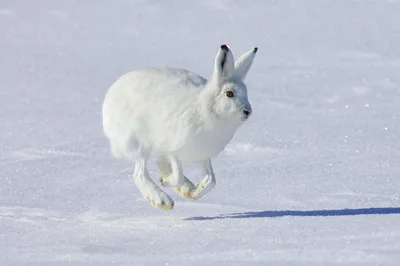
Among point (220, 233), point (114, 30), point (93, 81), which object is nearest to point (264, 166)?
point (220, 233)

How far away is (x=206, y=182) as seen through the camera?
22.7 feet

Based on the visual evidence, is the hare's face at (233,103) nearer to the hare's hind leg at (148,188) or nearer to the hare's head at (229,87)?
the hare's head at (229,87)

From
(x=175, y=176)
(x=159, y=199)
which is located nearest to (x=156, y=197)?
(x=159, y=199)

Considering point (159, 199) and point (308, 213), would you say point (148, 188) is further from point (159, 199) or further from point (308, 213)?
point (308, 213)

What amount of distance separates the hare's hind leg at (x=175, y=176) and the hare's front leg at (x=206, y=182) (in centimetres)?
9

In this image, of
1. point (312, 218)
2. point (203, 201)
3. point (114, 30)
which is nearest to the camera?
point (312, 218)

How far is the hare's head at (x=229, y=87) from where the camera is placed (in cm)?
661

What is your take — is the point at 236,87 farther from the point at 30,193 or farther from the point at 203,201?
the point at 30,193

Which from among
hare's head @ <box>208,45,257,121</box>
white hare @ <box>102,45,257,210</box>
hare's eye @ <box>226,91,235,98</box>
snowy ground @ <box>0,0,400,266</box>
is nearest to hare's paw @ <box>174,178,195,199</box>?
white hare @ <box>102,45,257,210</box>

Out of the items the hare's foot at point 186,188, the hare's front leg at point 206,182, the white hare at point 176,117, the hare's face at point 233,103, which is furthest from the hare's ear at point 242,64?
the hare's foot at point 186,188

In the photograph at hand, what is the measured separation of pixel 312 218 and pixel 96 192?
180cm

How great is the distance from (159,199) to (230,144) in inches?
108

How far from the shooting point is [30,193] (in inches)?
310

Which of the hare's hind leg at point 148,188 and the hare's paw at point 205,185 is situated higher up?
the hare's paw at point 205,185
